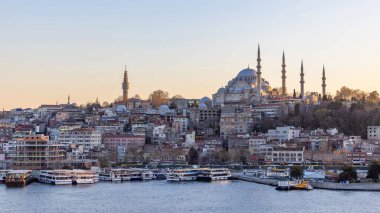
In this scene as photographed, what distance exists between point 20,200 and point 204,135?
21.5 meters

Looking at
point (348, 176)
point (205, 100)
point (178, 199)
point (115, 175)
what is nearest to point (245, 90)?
point (205, 100)

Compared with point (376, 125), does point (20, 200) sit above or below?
below

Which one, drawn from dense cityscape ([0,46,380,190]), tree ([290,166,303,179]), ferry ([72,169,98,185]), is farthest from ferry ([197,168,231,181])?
ferry ([72,169,98,185])

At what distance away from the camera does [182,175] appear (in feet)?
95.8

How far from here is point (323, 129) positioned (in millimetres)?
39438

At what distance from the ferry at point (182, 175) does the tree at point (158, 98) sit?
26389mm

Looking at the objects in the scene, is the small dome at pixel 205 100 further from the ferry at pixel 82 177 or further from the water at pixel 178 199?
the water at pixel 178 199

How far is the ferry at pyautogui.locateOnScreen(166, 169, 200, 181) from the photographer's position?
28922 millimetres

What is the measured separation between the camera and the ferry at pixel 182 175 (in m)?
28.9

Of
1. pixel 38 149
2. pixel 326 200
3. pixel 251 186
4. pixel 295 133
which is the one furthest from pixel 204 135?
pixel 326 200

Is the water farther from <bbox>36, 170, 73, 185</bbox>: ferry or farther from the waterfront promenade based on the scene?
<bbox>36, 170, 73, 185</bbox>: ferry

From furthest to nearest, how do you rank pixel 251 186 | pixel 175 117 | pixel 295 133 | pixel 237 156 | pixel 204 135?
pixel 175 117 → pixel 204 135 → pixel 295 133 → pixel 237 156 → pixel 251 186

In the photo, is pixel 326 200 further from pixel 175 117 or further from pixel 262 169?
pixel 175 117

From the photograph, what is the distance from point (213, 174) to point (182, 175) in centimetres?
119
